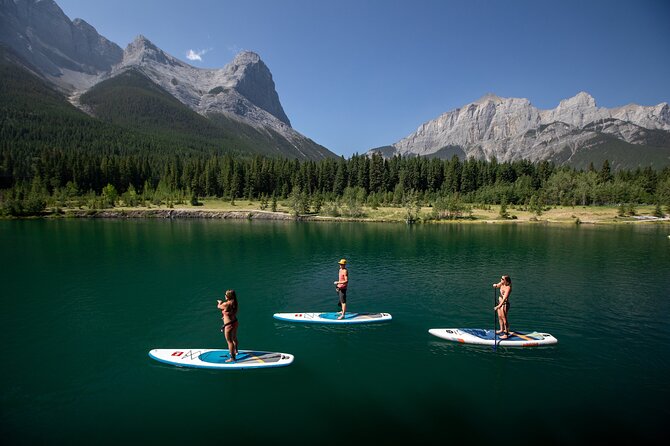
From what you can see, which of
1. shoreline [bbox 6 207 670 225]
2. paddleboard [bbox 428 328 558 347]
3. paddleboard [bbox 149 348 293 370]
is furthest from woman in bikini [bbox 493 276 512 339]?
shoreline [bbox 6 207 670 225]

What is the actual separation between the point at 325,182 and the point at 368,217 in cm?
5514

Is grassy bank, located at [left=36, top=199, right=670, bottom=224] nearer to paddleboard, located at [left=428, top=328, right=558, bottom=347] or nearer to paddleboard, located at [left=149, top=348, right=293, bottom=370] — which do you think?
paddleboard, located at [left=428, top=328, right=558, bottom=347]

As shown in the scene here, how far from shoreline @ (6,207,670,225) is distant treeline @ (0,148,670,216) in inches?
255

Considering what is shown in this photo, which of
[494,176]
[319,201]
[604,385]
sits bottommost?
[604,385]

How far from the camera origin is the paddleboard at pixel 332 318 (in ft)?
81.7

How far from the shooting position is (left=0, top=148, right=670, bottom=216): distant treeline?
145 meters

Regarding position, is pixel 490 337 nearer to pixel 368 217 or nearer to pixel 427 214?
pixel 368 217

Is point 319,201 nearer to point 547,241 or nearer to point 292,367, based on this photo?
point 547,241

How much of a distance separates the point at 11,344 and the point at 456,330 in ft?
91.8

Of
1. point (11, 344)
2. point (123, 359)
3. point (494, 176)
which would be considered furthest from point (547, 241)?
point (494, 176)

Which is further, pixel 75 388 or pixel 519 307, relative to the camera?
pixel 519 307

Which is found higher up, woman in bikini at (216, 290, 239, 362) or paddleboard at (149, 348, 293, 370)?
woman in bikini at (216, 290, 239, 362)

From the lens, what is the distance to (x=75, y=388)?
16.6 meters

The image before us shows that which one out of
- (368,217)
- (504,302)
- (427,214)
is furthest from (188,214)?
(504,302)
